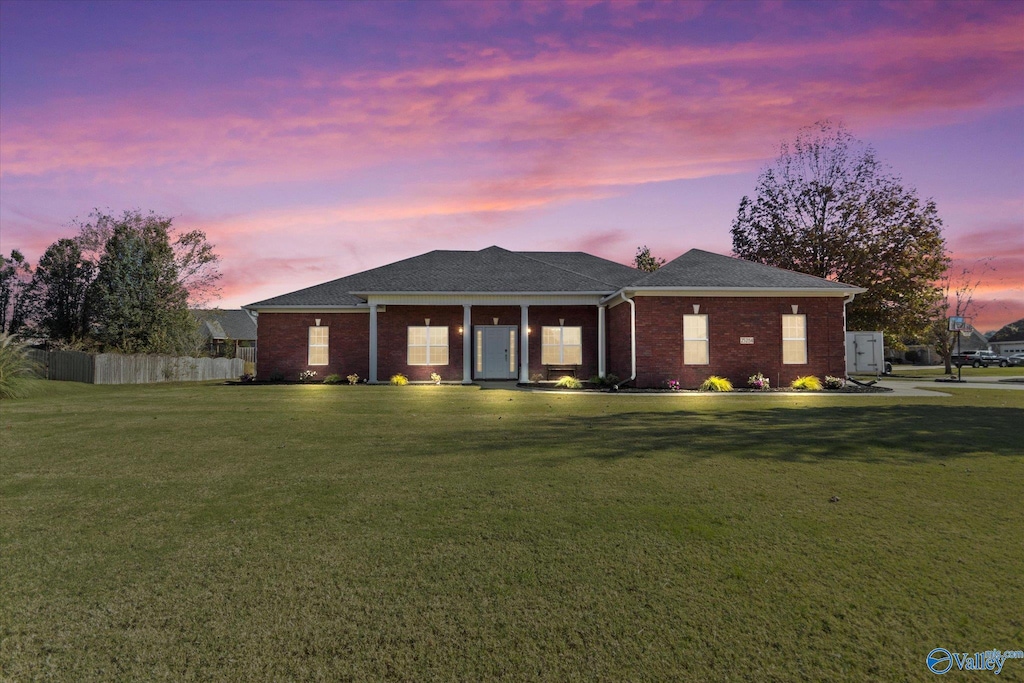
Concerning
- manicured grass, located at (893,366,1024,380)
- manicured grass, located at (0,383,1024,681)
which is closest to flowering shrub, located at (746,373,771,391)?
manicured grass, located at (0,383,1024,681)

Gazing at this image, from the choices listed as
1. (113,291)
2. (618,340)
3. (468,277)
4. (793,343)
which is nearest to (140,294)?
(113,291)

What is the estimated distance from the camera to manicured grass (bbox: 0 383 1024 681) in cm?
257

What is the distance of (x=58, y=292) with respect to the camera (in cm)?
3566

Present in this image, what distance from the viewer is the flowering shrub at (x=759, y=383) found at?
19.4 meters

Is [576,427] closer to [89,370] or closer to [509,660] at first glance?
[509,660]

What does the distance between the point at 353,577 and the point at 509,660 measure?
4.16ft

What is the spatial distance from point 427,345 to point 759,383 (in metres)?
13.0

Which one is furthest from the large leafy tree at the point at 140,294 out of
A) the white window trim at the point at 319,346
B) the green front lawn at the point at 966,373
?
the green front lawn at the point at 966,373

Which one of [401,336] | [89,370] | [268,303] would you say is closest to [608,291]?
[401,336]

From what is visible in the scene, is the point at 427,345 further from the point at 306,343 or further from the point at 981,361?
the point at 981,361

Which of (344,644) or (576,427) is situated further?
(576,427)

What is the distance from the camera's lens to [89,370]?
2675 cm

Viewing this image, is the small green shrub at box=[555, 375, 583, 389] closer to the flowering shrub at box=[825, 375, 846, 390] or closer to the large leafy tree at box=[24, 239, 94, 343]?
the flowering shrub at box=[825, 375, 846, 390]

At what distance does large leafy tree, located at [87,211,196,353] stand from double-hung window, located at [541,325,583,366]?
22917mm
